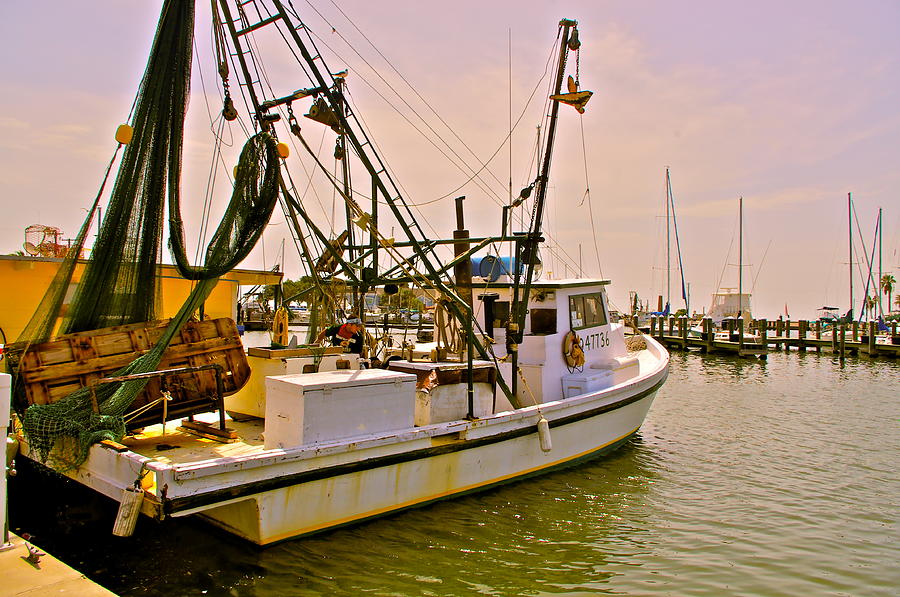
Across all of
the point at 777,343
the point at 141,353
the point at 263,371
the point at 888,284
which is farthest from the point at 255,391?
the point at 888,284

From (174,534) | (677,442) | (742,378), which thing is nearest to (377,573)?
(174,534)

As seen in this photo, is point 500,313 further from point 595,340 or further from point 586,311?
point 595,340

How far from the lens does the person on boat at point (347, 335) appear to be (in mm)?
8219

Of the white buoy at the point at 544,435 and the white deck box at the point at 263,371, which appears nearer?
the white deck box at the point at 263,371

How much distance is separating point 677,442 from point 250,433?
26.6 feet

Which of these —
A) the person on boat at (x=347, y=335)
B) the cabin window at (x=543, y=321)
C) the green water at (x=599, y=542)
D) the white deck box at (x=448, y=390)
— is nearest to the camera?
the green water at (x=599, y=542)

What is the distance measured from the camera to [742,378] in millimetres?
22766

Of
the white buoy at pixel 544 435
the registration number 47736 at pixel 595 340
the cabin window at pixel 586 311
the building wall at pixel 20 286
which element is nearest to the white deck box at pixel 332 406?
the white buoy at pixel 544 435

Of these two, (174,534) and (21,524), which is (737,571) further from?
(21,524)

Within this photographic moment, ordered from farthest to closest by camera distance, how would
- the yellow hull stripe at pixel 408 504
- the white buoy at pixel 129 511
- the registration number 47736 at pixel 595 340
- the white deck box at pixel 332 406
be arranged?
1. the registration number 47736 at pixel 595 340
2. the yellow hull stripe at pixel 408 504
3. the white deck box at pixel 332 406
4. the white buoy at pixel 129 511

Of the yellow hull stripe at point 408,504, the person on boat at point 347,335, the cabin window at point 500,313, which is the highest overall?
the cabin window at point 500,313

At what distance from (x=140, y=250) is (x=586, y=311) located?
23.0 feet

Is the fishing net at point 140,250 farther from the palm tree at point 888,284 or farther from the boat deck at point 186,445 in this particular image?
the palm tree at point 888,284

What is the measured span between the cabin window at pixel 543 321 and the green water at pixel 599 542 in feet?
7.09
